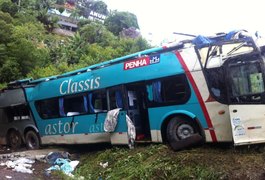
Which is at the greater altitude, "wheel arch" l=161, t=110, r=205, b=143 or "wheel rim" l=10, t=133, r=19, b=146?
"wheel arch" l=161, t=110, r=205, b=143

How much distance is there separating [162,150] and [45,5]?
2164 inches

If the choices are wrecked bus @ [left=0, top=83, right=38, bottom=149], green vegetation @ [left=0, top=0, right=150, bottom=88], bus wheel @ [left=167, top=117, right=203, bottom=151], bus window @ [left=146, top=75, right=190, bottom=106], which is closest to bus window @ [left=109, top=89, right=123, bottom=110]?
bus window @ [left=146, top=75, right=190, bottom=106]

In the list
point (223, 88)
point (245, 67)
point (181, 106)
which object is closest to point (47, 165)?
point (181, 106)

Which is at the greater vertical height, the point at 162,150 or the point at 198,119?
the point at 198,119

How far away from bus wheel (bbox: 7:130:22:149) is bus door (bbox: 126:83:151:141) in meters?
6.16

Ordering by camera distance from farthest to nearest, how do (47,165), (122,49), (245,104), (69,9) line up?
(69,9) < (122,49) < (47,165) < (245,104)

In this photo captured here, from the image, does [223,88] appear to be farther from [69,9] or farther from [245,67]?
[69,9]

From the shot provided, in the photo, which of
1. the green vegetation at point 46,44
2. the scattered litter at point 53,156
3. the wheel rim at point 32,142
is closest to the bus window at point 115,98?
the scattered litter at point 53,156

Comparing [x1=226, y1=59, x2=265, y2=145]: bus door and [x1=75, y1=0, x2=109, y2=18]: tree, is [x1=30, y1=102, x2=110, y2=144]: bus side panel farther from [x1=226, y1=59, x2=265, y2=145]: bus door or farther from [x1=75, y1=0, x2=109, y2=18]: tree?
[x1=75, y1=0, x2=109, y2=18]: tree

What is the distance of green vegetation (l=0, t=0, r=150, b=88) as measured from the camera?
24.4 meters

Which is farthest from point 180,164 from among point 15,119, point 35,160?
point 15,119

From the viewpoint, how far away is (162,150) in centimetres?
859

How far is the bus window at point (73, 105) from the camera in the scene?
11266mm

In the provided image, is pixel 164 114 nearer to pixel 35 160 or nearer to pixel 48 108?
pixel 35 160
